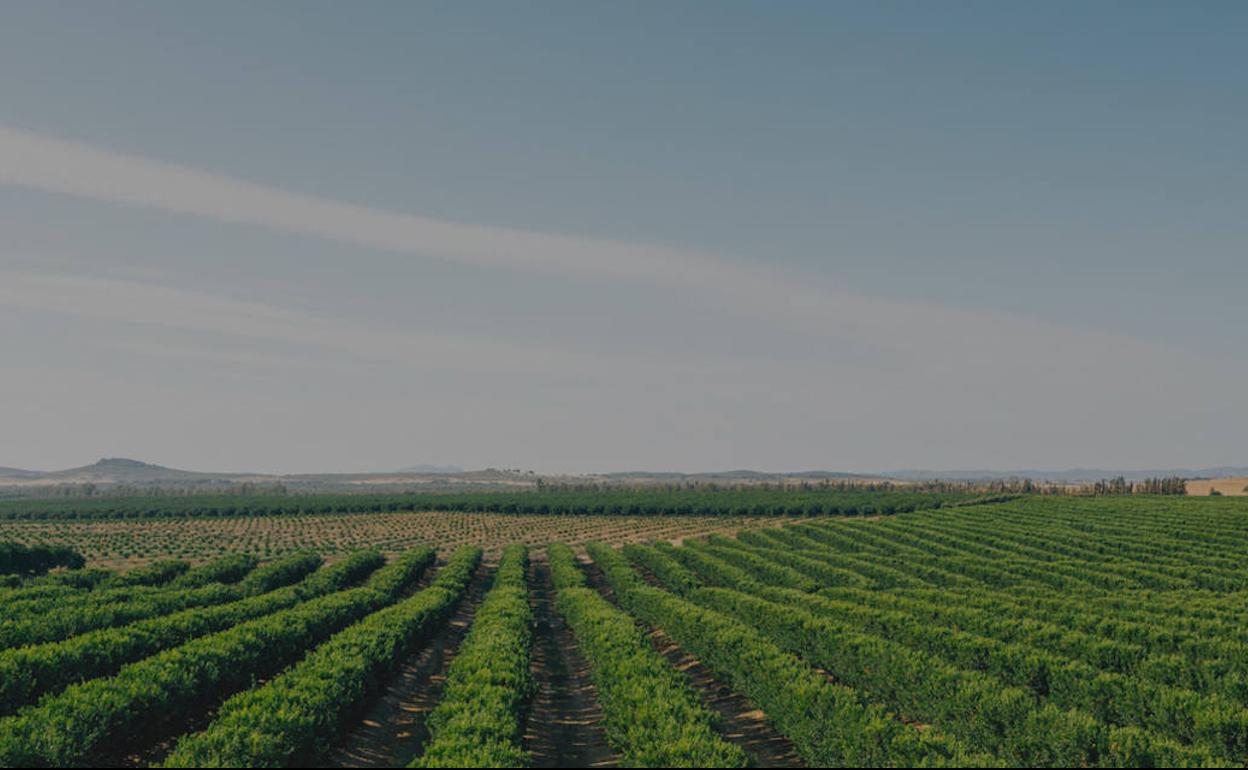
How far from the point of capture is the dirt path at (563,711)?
19.4 m

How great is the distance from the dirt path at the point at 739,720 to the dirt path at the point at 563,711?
3.04 meters

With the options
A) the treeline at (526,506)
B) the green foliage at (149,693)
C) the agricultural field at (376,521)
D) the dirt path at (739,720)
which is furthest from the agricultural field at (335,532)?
the green foliage at (149,693)

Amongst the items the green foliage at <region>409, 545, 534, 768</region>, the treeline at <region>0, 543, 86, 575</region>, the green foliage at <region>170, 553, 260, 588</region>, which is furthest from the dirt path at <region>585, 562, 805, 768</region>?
the treeline at <region>0, 543, 86, 575</region>

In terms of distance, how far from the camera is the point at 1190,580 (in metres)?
39.4

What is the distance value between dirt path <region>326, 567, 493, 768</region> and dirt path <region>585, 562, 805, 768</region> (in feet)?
25.7

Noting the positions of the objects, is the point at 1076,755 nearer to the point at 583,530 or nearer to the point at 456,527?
the point at 583,530

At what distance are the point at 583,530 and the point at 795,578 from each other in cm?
6534

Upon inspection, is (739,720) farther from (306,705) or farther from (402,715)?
(306,705)

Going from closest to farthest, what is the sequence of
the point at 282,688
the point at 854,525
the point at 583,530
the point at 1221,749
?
1. the point at 1221,749
2. the point at 282,688
3. the point at 854,525
4. the point at 583,530

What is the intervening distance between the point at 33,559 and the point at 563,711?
66.0m

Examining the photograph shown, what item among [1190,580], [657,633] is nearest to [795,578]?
[657,633]

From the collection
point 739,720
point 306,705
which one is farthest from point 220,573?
point 739,720

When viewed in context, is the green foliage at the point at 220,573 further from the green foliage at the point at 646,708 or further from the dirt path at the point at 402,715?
the green foliage at the point at 646,708

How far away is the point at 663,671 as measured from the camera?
19.7 meters
